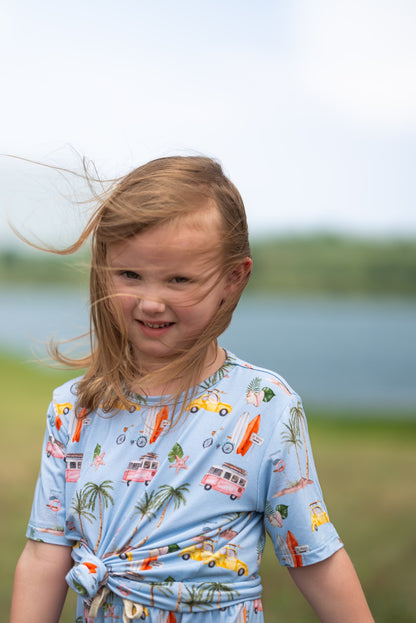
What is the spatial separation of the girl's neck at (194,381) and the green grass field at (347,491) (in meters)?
1.62

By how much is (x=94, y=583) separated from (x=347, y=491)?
2607 millimetres

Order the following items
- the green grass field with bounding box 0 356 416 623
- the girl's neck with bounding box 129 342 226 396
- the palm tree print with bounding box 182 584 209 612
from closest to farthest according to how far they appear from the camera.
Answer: the palm tree print with bounding box 182 584 209 612, the girl's neck with bounding box 129 342 226 396, the green grass field with bounding box 0 356 416 623

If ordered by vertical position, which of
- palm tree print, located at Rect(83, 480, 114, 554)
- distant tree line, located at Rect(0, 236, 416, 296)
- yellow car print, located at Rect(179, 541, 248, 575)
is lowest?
distant tree line, located at Rect(0, 236, 416, 296)

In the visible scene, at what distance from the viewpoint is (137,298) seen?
40.8 inches

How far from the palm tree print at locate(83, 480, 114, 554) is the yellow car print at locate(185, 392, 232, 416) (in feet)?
0.55

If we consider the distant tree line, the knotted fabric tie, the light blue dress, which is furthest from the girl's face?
the distant tree line

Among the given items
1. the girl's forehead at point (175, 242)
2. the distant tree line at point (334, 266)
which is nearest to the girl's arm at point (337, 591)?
the girl's forehead at point (175, 242)

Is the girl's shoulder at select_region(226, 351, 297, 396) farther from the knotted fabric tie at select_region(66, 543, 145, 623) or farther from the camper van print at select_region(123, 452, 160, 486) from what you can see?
the knotted fabric tie at select_region(66, 543, 145, 623)

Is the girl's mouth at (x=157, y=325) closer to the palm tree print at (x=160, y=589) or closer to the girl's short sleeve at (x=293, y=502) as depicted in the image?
the girl's short sleeve at (x=293, y=502)

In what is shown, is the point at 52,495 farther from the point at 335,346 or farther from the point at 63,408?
the point at 335,346

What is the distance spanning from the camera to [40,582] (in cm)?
110

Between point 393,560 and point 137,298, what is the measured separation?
217 cm

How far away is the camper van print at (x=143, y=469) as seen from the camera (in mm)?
1045

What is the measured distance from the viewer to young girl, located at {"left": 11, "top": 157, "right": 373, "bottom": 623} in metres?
1.01
